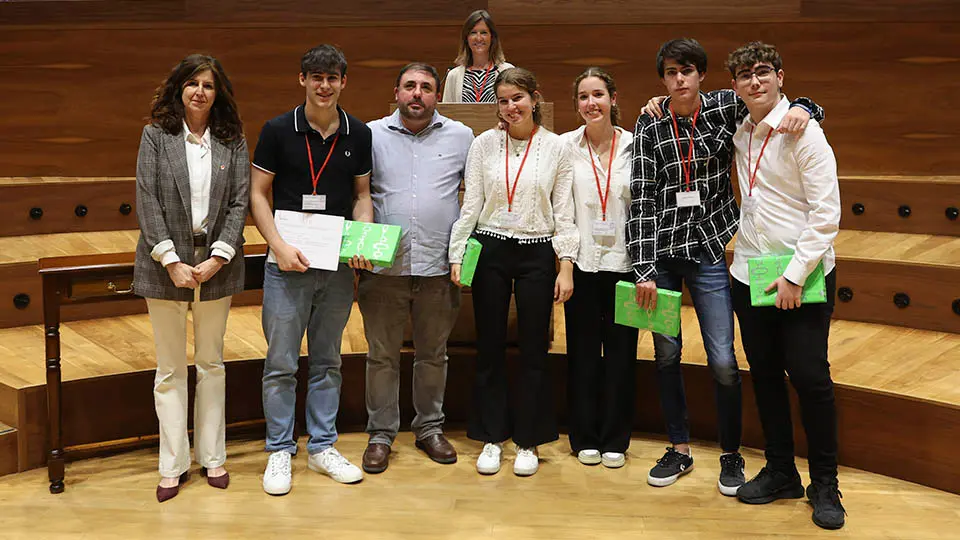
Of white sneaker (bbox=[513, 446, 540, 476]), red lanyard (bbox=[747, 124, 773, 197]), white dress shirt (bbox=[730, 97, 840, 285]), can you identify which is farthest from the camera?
white sneaker (bbox=[513, 446, 540, 476])

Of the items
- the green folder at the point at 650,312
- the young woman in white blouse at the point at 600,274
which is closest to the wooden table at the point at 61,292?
the young woman in white blouse at the point at 600,274

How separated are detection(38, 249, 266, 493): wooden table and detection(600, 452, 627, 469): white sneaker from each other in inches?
64.3

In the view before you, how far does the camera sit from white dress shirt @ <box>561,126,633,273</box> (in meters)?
2.86

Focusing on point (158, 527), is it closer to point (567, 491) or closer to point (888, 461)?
point (567, 491)

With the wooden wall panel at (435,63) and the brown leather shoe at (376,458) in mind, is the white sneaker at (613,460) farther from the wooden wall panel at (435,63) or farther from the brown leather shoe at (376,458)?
the wooden wall panel at (435,63)

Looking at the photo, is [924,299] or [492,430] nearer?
[492,430]

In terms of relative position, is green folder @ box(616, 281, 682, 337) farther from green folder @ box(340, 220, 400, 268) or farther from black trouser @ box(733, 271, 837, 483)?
green folder @ box(340, 220, 400, 268)

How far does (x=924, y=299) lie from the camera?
3.56 metres

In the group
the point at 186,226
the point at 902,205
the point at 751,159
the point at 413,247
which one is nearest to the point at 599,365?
the point at 413,247

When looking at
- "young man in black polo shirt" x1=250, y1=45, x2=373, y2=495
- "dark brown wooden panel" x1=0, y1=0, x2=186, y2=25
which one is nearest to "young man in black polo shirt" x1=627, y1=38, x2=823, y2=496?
"young man in black polo shirt" x1=250, y1=45, x2=373, y2=495

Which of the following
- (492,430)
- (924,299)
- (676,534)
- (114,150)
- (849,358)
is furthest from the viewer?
(114,150)

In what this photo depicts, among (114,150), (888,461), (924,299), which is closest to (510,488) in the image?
Answer: (888,461)

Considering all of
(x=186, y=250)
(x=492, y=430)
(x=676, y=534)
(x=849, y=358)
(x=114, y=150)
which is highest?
(x=114, y=150)

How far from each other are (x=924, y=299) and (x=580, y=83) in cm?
175
